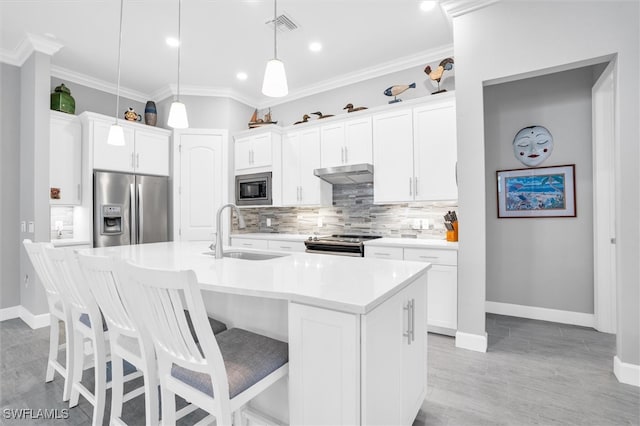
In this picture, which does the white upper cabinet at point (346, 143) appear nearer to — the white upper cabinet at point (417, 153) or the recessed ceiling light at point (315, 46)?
the white upper cabinet at point (417, 153)

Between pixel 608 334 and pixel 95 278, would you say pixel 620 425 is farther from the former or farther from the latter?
pixel 95 278

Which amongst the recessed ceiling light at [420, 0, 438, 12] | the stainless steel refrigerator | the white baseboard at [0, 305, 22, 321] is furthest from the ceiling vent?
the white baseboard at [0, 305, 22, 321]

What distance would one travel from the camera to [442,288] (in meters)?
Result: 2.88

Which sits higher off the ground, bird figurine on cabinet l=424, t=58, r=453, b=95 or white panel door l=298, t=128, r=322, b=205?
bird figurine on cabinet l=424, t=58, r=453, b=95

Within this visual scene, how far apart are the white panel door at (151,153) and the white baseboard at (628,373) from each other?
5.20m

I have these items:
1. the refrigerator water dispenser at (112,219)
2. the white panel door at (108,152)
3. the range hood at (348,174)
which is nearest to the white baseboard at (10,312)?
the refrigerator water dispenser at (112,219)

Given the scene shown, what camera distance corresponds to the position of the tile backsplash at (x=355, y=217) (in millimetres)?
3590

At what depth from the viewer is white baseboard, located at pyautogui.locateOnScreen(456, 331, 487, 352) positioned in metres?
2.62

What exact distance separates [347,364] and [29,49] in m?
4.58

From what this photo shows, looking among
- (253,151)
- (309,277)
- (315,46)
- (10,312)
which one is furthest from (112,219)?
(309,277)

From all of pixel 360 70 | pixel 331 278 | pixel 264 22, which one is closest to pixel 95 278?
pixel 331 278

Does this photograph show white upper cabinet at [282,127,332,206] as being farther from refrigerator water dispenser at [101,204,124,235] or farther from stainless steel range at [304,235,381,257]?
refrigerator water dispenser at [101,204,124,235]

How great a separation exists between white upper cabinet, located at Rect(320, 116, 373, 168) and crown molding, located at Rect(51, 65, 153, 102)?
9.58 feet

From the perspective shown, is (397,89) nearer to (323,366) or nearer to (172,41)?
(172,41)
